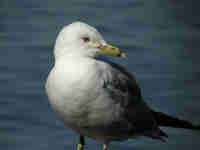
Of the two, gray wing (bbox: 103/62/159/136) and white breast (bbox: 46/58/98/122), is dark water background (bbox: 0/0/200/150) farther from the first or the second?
white breast (bbox: 46/58/98/122)

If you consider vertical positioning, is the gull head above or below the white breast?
above

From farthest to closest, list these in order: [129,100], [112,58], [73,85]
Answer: [112,58] < [129,100] < [73,85]

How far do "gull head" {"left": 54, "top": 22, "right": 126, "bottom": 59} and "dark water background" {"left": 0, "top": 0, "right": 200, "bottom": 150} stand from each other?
206 centimetres

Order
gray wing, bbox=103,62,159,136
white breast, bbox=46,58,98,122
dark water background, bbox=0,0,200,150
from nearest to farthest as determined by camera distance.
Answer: white breast, bbox=46,58,98,122 → gray wing, bbox=103,62,159,136 → dark water background, bbox=0,0,200,150

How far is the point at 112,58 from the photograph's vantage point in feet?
33.1

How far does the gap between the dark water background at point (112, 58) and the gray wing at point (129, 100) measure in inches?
46.0

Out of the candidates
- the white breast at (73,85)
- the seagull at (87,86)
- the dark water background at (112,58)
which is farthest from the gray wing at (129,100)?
the dark water background at (112,58)

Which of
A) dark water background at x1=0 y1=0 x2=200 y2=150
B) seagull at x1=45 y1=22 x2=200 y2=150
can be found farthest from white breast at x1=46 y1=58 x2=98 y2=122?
dark water background at x1=0 y1=0 x2=200 y2=150

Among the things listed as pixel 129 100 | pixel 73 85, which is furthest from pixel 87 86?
pixel 129 100

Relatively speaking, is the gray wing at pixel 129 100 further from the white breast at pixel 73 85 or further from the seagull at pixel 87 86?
the white breast at pixel 73 85

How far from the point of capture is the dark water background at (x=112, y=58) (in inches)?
311

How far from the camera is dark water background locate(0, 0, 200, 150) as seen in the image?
25.9 feet

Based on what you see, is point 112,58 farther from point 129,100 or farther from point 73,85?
point 73,85

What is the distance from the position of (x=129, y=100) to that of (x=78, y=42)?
82 cm
